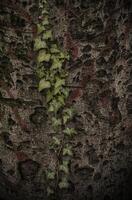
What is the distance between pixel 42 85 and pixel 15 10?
544 mm

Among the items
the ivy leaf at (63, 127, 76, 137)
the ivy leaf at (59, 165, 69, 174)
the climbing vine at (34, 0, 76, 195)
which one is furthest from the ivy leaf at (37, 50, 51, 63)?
the ivy leaf at (59, 165, 69, 174)

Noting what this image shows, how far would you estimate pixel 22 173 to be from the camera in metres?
3.88

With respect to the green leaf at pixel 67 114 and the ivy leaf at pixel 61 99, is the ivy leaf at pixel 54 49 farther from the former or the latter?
the green leaf at pixel 67 114

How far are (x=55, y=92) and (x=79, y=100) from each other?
221 mm

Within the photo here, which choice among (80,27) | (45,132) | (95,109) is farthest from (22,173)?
(80,27)

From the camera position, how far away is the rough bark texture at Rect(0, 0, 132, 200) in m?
3.24

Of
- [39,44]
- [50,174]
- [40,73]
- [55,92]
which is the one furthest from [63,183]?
[39,44]

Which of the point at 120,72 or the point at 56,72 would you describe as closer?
the point at 56,72

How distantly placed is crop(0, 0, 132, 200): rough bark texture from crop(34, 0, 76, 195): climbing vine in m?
0.05

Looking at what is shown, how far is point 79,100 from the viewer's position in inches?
139

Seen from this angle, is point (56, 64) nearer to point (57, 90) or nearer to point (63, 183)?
point (57, 90)

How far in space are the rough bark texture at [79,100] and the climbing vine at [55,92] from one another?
49 millimetres

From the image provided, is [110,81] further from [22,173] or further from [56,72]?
[22,173]

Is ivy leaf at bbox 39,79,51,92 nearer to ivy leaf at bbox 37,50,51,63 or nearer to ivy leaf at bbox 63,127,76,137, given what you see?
ivy leaf at bbox 37,50,51,63
